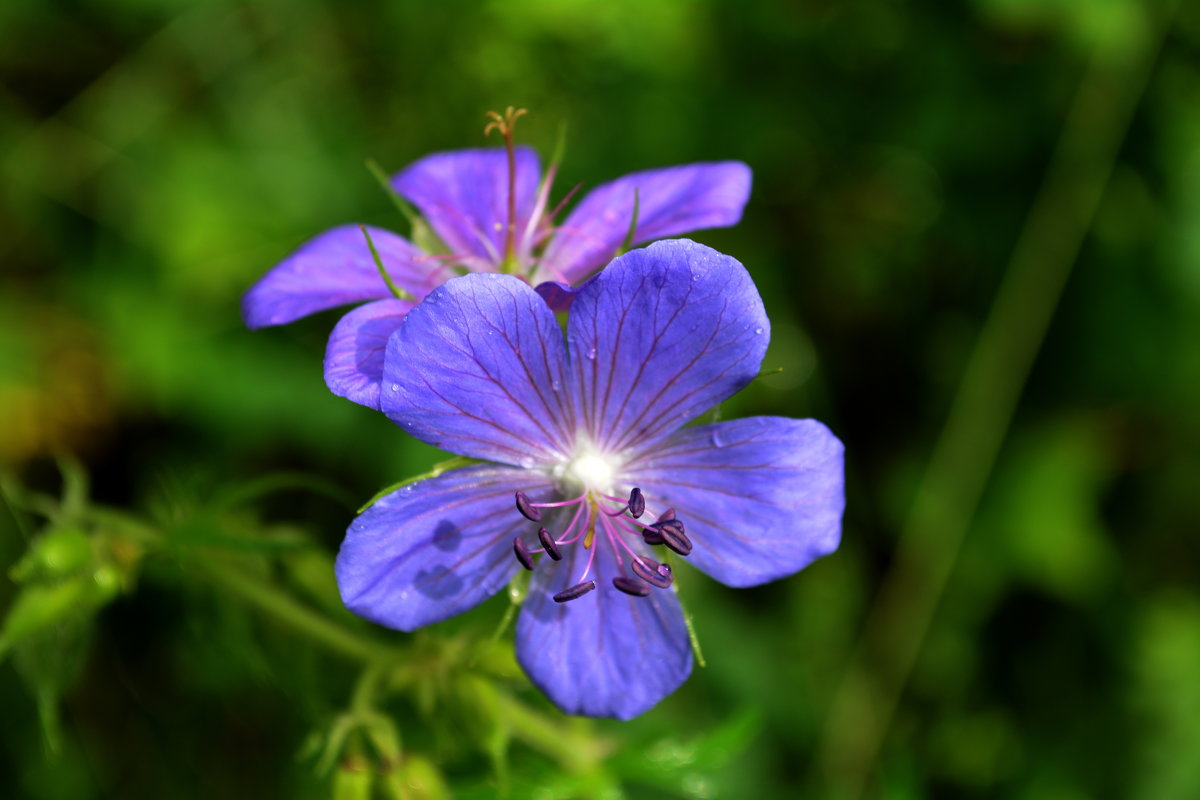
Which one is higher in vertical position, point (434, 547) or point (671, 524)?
point (671, 524)

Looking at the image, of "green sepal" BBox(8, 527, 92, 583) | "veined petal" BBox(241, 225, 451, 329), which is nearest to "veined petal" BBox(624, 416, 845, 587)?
"veined petal" BBox(241, 225, 451, 329)

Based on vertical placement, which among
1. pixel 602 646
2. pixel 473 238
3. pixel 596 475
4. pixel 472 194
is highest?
pixel 472 194

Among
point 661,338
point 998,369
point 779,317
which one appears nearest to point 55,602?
point 661,338

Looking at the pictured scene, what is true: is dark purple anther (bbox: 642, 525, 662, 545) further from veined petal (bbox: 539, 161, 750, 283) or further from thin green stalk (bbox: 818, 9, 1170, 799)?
thin green stalk (bbox: 818, 9, 1170, 799)

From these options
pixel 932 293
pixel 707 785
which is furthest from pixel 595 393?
pixel 932 293

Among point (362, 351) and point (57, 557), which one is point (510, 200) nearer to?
point (362, 351)

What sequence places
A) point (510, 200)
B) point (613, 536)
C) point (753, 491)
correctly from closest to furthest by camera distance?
point (753, 491), point (613, 536), point (510, 200)

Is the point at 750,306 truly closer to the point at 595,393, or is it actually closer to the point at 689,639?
the point at 595,393
